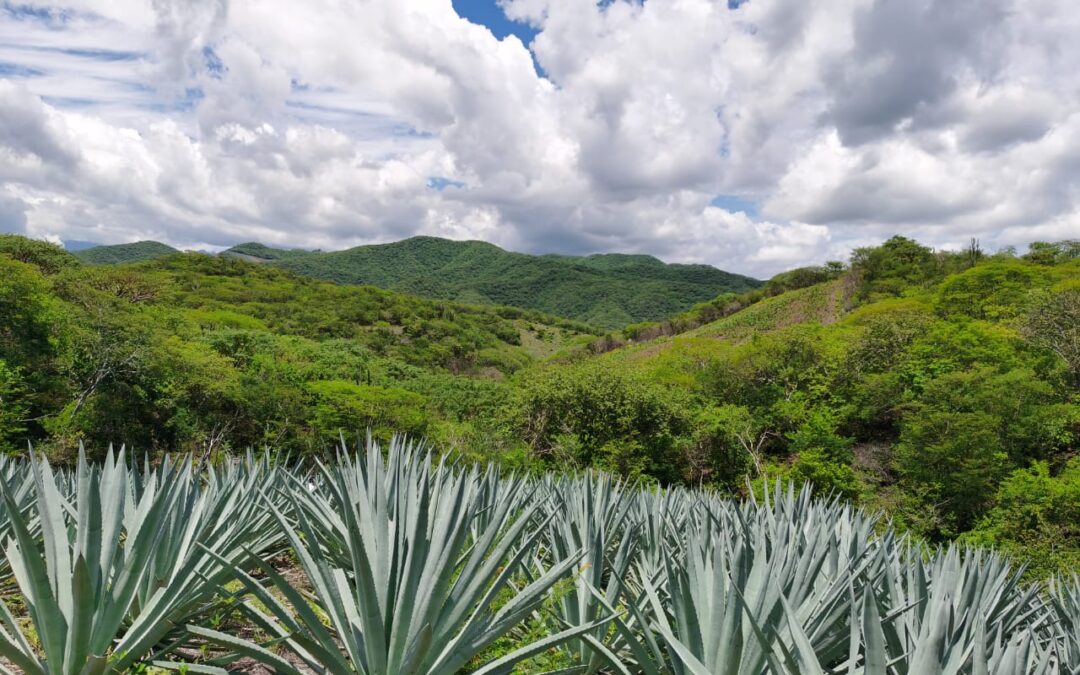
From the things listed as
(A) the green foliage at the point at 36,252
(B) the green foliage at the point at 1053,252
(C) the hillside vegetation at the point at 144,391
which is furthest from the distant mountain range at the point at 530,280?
(C) the hillside vegetation at the point at 144,391

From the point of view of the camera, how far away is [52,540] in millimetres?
1899

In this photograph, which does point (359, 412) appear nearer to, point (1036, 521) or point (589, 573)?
point (589, 573)

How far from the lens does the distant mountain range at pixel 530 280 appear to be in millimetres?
148250

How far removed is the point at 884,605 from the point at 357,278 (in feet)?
582

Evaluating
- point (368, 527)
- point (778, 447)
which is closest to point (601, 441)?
point (778, 447)

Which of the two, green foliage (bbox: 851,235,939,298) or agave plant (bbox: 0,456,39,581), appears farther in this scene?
green foliage (bbox: 851,235,939,298)

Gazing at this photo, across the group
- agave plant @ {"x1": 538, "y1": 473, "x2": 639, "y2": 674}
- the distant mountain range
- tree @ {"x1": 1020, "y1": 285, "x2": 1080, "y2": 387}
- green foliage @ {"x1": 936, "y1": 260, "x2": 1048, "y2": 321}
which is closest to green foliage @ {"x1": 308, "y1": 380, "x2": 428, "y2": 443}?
agave plant @ {"x1": 538, "y1": 473, "x2": 639, "y2": 674}

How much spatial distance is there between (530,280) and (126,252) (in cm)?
12205

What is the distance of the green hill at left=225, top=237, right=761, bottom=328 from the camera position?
149 metres

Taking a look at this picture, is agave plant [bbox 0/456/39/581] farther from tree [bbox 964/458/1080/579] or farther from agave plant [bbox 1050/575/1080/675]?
tree [bbox 964/458/1080/579]

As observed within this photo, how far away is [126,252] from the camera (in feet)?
538

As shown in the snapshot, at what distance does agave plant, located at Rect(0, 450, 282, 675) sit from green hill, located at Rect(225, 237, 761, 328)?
5156 inches

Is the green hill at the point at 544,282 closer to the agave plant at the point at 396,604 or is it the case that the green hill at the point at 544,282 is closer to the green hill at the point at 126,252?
the green hill at the point at 126,252

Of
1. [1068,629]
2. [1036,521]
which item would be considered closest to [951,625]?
[1068,629]
